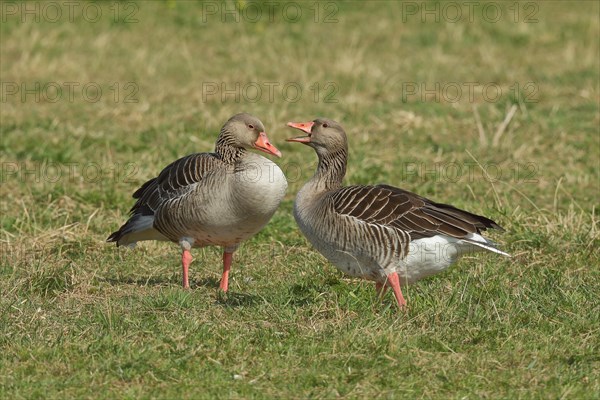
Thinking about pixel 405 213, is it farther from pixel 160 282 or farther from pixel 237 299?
pixel 160 282

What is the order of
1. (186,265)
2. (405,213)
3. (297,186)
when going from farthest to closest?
(297,186), (186,265), (405,213)

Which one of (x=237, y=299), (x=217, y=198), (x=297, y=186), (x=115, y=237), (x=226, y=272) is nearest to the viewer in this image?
(x=237, y=299)

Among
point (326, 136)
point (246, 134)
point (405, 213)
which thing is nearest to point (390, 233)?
point (405, 213)

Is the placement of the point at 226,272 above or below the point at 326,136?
below

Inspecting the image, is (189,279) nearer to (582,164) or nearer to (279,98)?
(582,164)

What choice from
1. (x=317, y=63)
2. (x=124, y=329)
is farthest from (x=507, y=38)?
(x=124, y=329)

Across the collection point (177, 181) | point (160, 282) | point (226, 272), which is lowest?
point (160, 282)

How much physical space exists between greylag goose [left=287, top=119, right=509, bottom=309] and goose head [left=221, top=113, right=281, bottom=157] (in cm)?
101

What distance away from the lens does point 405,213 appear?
722cm

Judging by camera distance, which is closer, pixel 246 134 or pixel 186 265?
pixel 186 265

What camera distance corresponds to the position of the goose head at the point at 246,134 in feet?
27.3

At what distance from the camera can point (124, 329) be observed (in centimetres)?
664

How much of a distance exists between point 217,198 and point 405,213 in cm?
158

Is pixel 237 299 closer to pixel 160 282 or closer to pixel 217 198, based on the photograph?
pixel 217 198
